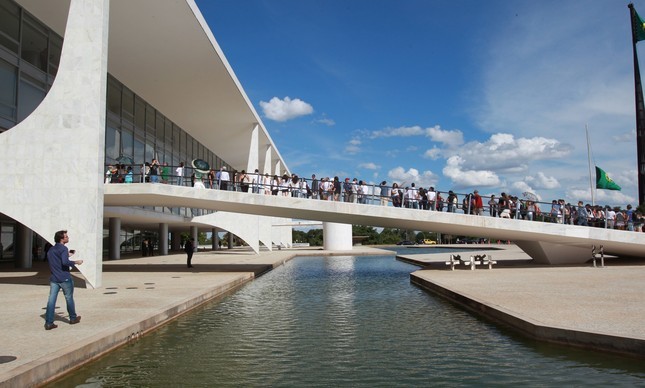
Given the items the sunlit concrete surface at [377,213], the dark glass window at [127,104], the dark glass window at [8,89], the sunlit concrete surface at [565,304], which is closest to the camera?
the sunlit concrete surface at [565,304]

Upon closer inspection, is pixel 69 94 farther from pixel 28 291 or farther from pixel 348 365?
pixel 348 365

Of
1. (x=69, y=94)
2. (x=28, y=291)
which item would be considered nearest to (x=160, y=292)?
(x=28, y=291)

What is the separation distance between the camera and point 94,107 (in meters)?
13.7

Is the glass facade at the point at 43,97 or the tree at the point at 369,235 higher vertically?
the glass facade at the point at 43,97

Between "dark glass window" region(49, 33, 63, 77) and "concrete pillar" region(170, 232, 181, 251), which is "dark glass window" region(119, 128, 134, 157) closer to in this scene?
"dark glass window" region(49, 33, 63, 77)

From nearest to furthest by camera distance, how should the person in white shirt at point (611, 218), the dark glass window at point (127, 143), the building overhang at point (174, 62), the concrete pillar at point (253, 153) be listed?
the building overhang at point (174, 62), the person in white shirt at point (611, 218), the dark glass window at point (127, 143), the concrete pillar at point (253, 153)

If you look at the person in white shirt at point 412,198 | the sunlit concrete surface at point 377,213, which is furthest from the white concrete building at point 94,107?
the person in white shirt at point 412,198

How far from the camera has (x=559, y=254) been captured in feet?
70.8

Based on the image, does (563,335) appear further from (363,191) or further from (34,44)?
(34,44)

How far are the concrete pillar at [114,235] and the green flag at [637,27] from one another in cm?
3616

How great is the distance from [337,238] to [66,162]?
31.1m

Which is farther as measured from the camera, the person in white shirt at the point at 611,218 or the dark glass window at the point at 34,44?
the person in white shirt at the point at 611,218

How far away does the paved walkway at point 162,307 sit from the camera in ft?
20.0

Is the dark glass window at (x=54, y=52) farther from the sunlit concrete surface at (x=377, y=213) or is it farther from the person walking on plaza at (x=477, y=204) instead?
the person walking on plaza at (x=477, y=204)
